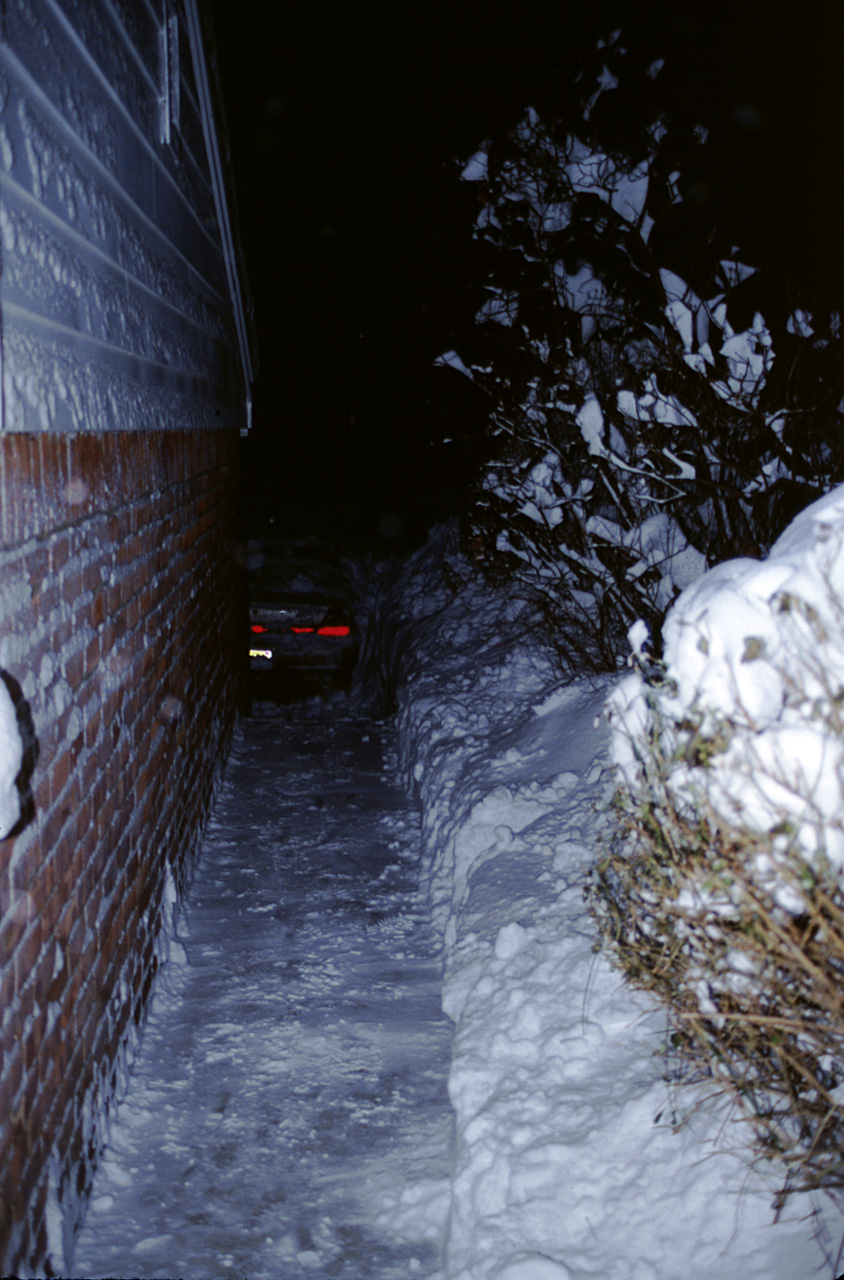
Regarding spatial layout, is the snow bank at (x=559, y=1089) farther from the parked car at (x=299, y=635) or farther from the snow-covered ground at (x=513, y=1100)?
the parked car at (x=299, y=635)

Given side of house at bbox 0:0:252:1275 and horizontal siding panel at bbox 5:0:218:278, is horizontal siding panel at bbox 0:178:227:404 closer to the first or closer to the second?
side of house at bbox 0:0:252:1275

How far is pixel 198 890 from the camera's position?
15.9 ft

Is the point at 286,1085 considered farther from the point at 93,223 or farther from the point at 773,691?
the point at 93,223

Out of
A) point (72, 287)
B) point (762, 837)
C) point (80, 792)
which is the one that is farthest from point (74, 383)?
point (762, 837)

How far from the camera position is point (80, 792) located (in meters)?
2.67

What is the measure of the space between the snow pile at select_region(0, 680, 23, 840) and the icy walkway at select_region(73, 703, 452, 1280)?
1588mm

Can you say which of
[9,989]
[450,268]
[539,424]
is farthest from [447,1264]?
[450,268]

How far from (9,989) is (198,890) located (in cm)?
290

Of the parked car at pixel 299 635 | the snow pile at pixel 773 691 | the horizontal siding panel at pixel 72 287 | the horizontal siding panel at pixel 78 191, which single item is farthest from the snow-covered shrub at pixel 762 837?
the parked car at pixel 299 635

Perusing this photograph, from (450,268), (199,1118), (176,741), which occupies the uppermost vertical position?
(450,268)

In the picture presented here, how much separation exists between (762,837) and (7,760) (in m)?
1.59

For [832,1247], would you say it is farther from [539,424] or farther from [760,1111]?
[539,424]

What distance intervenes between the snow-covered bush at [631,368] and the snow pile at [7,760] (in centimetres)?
358

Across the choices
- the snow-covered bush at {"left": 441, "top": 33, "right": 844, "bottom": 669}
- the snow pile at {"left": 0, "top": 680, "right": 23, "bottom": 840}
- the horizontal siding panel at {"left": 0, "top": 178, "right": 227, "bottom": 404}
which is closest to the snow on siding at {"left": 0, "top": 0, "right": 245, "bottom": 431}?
the horizontal siding panel at {"left": 0, "top": 178, "right": 227, "bottom": 404}
